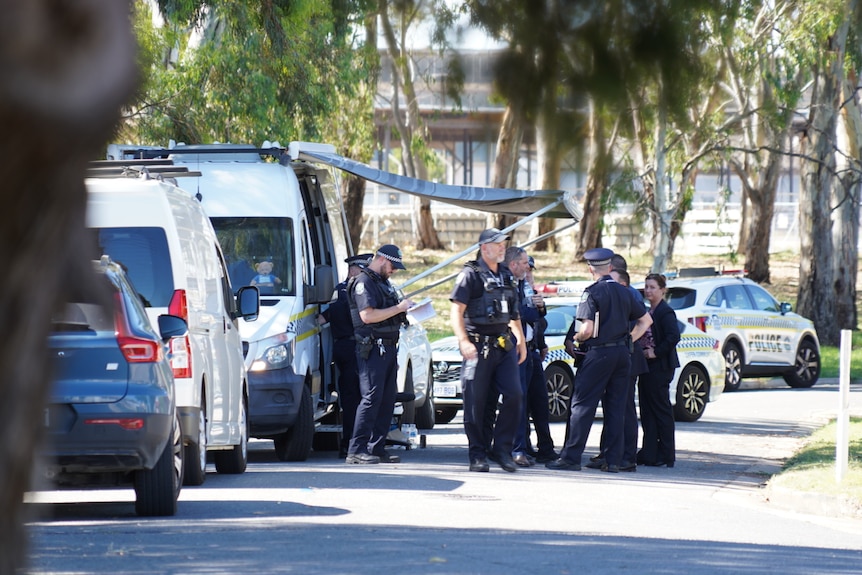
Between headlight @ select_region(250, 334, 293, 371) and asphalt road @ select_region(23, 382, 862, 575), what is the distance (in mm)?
856

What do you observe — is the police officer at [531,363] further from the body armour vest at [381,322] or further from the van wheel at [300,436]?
the van wheel at [300,436]

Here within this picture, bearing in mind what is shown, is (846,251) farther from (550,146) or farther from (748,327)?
(550,146)

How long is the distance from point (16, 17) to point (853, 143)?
29.6 metres

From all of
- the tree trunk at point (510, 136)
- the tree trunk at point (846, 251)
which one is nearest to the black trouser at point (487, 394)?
the tree trunk at point (510, 136)

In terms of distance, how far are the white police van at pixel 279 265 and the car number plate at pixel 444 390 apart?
2.62 m

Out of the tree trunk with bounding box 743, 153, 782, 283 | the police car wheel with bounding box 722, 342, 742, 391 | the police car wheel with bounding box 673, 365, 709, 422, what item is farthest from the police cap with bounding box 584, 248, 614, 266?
the tree trunk with bounding box 743, 153, 782, 283

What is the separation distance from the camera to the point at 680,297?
69.2 feet

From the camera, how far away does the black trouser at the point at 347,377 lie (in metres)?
12.7

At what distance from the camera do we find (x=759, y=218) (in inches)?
1502

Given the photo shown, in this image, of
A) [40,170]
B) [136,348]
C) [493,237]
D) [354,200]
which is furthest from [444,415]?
[40,170]

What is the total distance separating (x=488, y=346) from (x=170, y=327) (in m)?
3.27

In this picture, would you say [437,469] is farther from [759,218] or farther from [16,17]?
[759,218]

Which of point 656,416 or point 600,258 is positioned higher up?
point 600,258

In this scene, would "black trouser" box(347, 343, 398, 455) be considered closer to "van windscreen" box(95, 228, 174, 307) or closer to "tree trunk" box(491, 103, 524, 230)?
"van windscreen" box(95, 228, 174, 307)
